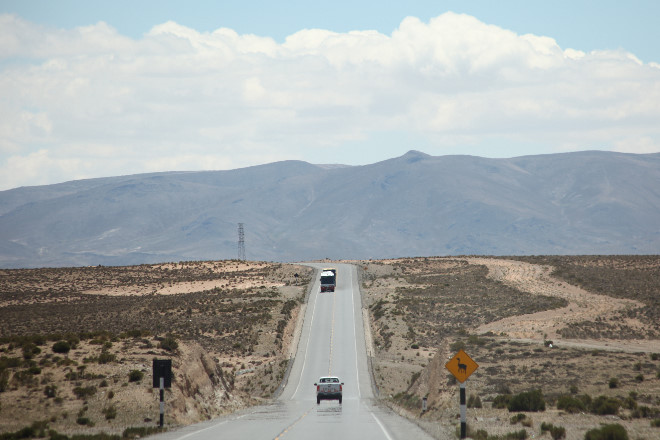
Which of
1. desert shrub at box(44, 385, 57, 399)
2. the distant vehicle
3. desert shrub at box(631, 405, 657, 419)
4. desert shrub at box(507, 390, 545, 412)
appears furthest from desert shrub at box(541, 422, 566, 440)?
the distant vehicle

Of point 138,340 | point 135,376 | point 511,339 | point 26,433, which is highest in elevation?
point 138,340

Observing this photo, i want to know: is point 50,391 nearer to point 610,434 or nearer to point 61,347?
point 61,347

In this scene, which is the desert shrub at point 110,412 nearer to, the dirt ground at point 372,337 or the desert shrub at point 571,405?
the dirt ground at point 372,337

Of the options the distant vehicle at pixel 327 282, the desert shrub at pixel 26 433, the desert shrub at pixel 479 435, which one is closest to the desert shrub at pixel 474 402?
the desert shrub at pixel 479 435

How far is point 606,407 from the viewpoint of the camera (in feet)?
109

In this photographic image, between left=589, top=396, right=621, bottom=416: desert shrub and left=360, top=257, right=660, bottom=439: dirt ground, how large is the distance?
17.8 inches

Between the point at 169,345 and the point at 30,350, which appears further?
the point at 169,345

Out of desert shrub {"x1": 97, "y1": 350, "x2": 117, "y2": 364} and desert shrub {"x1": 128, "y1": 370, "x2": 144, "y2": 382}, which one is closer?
desert shrub {"x1": 128, "y1": 370, "x2": 144, "y2": 382}

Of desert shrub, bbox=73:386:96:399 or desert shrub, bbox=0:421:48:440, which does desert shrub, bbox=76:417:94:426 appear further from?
desert shrub, bbox=73:386:96:399

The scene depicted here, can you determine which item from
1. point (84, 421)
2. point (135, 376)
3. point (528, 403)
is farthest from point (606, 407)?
point (84, 421)

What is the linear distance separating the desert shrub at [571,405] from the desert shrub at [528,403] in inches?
31.4

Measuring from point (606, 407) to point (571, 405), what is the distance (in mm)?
1534

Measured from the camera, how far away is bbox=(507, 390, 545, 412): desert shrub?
3453 cm

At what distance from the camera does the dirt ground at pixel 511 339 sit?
116 feet
